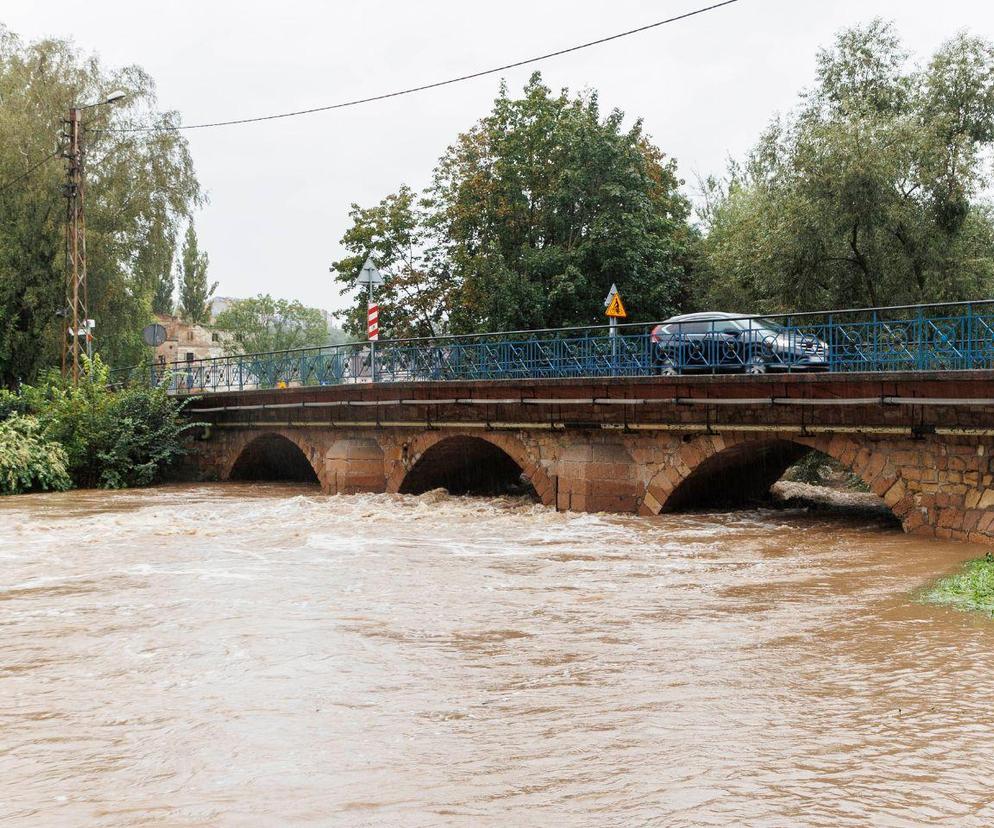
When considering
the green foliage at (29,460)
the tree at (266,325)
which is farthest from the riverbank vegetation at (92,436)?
the tree at (266,325)

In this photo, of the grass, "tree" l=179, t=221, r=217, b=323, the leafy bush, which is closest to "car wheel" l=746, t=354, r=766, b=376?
the grass

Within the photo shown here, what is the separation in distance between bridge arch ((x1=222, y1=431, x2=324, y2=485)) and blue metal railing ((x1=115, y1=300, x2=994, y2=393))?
161cm

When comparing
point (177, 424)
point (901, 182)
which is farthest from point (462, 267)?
point (901, 182)

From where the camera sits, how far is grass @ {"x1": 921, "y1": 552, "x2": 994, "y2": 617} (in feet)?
30.0

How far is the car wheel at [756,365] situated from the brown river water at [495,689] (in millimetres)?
3779

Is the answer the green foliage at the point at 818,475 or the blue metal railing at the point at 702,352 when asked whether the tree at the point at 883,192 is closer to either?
the blue metal railing at the point at 702,352

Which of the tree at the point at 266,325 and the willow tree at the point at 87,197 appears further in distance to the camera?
the tree at the point at 266,325

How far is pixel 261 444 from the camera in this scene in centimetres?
2705

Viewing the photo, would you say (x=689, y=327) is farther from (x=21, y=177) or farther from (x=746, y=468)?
(x=21, y=177)

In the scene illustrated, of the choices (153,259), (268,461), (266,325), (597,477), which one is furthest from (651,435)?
(266,325)

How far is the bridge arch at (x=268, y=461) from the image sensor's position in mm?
26344

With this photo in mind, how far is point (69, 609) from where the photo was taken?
32.2ft

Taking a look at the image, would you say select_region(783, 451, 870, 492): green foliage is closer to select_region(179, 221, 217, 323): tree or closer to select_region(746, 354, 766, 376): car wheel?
select_region(746, 354, 766, 376): car wheel

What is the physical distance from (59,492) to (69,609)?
50.7ft
